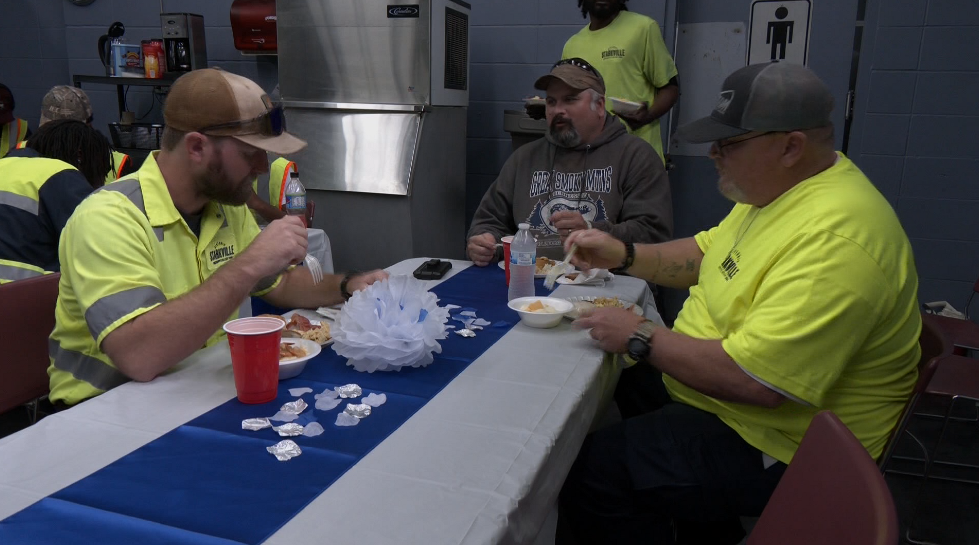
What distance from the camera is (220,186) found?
1.54 metres

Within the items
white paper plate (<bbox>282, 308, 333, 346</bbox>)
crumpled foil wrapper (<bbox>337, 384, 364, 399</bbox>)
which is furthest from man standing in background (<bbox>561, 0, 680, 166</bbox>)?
crumpled foil wrapper (<bbox>337, 384, 364, 399</bbox>)

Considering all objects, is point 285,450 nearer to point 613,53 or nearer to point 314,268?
point 314,268

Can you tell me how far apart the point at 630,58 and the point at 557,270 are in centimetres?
212

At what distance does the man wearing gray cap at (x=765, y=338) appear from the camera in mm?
1271

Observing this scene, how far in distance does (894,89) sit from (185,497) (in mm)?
4234

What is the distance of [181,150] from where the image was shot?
1.50m

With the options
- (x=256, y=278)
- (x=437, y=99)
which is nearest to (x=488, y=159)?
(x=437, y=99)

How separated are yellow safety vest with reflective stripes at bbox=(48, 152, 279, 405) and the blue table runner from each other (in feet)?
1.03

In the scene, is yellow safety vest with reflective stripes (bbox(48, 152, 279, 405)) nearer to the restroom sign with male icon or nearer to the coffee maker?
the restroom sign with male icon

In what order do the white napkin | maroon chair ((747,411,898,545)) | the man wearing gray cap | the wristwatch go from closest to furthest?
maroon chair ((747,411,898,545))
the man wearing gray cap
the wristwatch
the white napkin

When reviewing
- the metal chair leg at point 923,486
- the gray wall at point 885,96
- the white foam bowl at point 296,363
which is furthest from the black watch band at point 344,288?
the gray wall at point 885,96

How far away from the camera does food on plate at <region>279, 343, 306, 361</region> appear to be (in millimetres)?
1316

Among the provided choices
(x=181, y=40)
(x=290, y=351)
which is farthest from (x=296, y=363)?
(x=181, y=40)

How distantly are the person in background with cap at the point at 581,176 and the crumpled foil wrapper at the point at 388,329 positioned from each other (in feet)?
4.40
